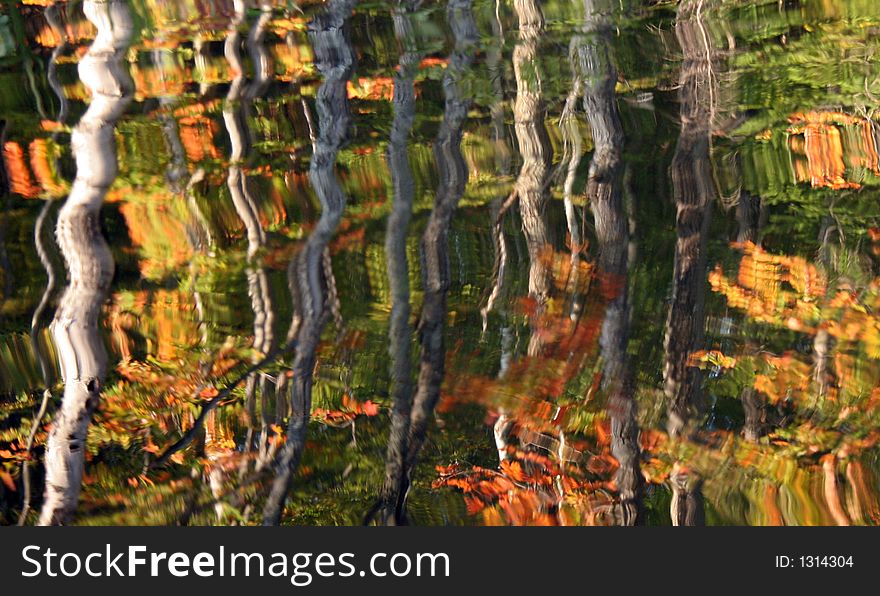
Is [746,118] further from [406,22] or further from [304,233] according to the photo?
[304,233]

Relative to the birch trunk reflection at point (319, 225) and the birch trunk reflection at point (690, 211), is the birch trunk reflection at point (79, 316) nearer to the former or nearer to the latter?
the birch trunk reflection at point (319, 225)

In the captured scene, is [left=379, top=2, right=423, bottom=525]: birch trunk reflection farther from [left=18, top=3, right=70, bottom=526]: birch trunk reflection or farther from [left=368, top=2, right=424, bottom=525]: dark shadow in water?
[left=18, top=3, right=70, bottom=526]: birch trunk reflection

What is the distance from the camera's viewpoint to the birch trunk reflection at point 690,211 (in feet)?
10.6

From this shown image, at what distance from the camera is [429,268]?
321cm

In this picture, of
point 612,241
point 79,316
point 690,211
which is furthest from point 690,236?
point 79,316

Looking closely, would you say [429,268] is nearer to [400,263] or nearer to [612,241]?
[400,263]

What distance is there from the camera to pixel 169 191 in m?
3.17

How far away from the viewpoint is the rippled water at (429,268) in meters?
3.11

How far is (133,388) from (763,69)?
318 cm

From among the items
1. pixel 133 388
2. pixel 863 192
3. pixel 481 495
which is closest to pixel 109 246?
pixel 133 388

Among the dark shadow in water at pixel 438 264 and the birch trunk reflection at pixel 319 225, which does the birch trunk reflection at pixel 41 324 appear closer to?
the birch trunk reflection at pixel 319 225

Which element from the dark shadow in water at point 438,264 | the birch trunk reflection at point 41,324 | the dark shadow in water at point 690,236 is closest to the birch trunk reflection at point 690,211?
the dark shadow in water at point 690,236

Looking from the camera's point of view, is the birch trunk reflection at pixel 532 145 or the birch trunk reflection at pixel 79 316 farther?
the birch trunk reflection at pixel 532 145

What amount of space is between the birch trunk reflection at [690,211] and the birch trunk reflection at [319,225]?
152cm
